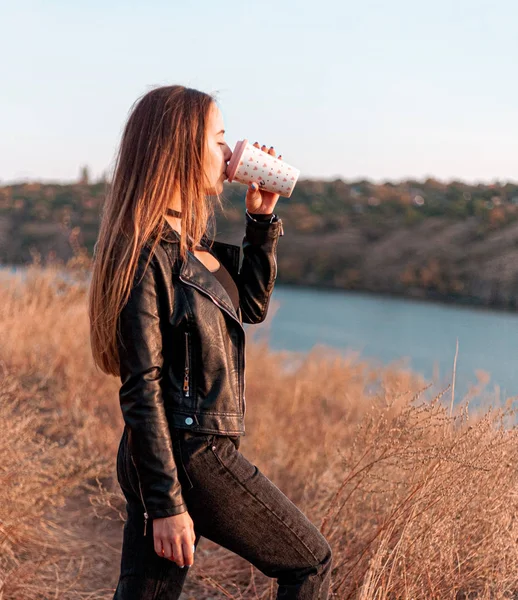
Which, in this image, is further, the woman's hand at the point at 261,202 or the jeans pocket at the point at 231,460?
the woman's hand at the point at 261,202

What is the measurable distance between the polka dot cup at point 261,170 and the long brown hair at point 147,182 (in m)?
0.12

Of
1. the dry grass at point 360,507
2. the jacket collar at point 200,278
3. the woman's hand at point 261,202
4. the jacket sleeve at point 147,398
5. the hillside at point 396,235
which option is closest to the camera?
the jacket sleeve at point 147,398

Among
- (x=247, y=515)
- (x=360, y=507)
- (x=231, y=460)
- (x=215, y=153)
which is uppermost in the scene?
(x=215, y=153)

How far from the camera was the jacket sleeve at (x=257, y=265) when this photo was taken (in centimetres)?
194

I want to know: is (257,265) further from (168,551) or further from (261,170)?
(168,551)

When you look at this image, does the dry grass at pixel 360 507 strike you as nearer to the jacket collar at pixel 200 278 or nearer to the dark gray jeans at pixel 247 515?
the dark gray jeans at pixel 247 515

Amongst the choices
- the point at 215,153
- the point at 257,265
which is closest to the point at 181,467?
the point at 257,265

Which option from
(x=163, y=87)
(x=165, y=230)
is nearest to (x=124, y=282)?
(x=165, y=230)

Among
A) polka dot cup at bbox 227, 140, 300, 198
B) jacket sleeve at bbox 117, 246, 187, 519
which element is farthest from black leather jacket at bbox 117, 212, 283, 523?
polka dot cup at bbox 227, 140, 300, 198

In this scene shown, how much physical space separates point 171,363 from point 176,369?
2 cm

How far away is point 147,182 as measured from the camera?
1.62m

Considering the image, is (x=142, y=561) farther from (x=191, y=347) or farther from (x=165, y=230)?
(x=165, y=230)

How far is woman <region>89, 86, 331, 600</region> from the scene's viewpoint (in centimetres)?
149

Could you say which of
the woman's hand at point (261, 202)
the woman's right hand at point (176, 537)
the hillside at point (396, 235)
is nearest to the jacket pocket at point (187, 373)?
the woman's right hand at point (176, 537)
